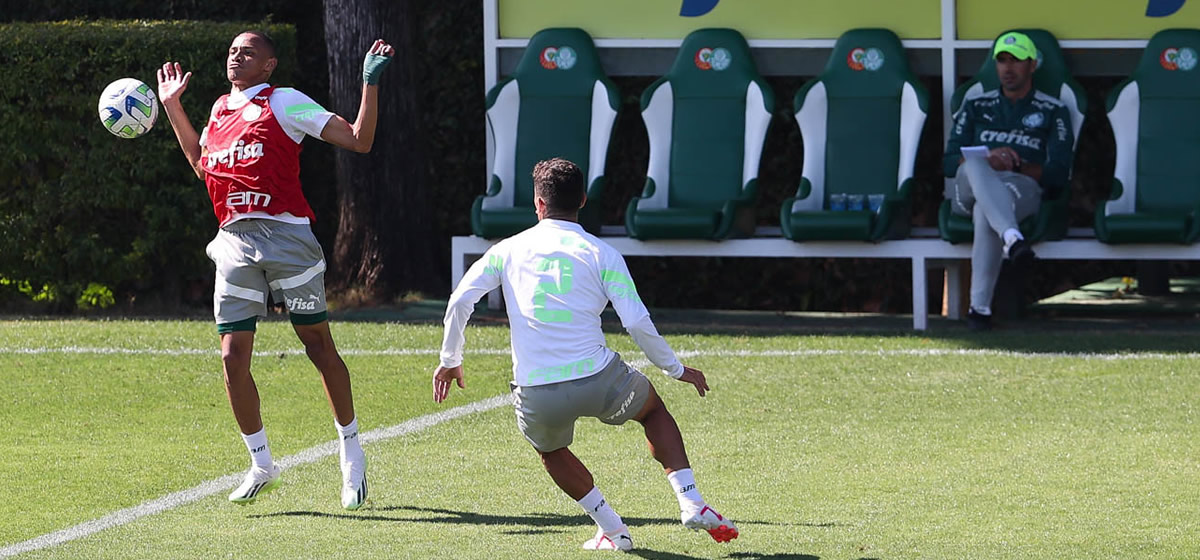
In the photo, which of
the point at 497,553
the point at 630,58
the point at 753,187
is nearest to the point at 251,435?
the point at 497,553

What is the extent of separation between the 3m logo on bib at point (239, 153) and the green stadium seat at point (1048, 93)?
5637 millimetres

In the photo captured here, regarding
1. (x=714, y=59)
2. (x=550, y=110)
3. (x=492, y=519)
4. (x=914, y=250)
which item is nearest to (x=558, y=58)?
(x=550, y=110)

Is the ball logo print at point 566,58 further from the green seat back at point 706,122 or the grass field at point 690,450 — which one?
the grass field at point 690,450

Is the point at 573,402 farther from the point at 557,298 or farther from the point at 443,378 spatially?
the point at 443,378

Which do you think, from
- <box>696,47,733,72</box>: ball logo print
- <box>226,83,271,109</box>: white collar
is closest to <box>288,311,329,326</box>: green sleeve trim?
<box>226,83,271,109</box>: white collar

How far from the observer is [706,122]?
39.4ft

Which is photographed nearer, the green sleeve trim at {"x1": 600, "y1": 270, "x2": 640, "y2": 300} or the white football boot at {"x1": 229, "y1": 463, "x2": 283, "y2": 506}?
the green sleeve trim at {"x1": 600, "y1": 270, "x2": 640, "y2": 300}

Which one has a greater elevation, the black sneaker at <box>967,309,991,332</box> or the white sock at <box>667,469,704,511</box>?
the white sock at <box>667,469,704,511</box>

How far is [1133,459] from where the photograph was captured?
23.2ft

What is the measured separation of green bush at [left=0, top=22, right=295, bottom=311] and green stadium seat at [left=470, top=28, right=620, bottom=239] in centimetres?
156

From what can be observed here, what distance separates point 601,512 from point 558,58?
711cm

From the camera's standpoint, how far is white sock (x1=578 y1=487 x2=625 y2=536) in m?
5.50

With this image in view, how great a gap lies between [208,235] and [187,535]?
255 inches

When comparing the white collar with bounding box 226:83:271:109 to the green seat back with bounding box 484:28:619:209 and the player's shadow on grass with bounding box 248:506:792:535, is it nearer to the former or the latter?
the player's shadow on grass with bounding box 248:506:792:535
